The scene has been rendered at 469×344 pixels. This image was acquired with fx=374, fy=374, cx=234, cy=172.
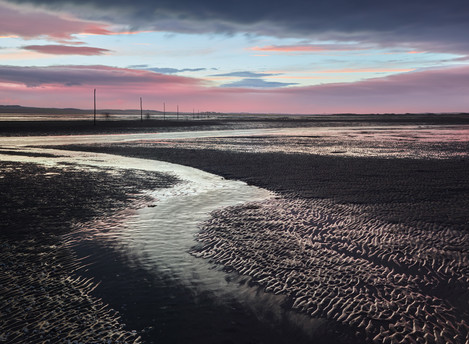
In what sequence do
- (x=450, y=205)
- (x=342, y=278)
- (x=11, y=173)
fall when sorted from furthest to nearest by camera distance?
(x=11, y=173), (x=450, y=205), (x=342, y=278)

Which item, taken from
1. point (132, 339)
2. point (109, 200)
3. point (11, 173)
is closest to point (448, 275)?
point (132, 339)

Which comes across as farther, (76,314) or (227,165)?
(227,165)

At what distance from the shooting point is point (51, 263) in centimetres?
662

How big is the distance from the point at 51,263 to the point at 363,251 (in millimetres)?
5833

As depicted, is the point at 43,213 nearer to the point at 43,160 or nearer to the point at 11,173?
the point at 11,173

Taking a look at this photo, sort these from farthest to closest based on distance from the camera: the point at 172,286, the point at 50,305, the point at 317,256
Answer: the point at 317,256 < the point at 172,286 < the point at 50,305

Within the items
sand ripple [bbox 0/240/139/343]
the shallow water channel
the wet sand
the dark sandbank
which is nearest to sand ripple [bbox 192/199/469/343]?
the wet sand

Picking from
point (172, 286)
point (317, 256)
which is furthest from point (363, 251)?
point (172, 286)

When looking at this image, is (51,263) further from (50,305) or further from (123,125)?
(123,125)

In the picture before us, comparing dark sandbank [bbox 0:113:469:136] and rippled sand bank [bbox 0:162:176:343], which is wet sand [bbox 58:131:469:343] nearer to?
rippled sand bank [bbox 0:162:176:343]

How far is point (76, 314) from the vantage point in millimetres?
4895

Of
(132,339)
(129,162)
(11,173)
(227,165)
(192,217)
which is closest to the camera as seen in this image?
(132,339)

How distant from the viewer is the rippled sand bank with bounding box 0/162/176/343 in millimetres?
4539

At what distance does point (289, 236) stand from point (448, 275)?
10.3 ft
